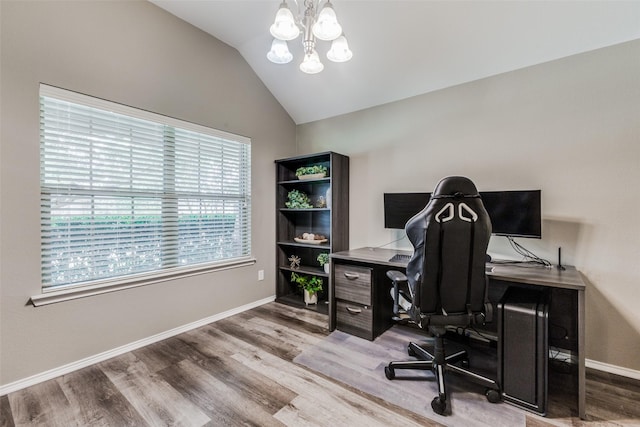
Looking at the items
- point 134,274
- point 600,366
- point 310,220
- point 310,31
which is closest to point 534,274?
point 600,366

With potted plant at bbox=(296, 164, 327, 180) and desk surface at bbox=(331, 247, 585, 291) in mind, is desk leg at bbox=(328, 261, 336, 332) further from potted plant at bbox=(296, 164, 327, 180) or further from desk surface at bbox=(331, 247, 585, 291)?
potted plant at bbox=(296, 164, 327, 180)

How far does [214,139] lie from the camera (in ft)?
9.30

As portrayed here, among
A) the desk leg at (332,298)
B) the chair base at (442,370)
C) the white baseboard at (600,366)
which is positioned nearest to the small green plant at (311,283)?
the desk leg at (332,298)

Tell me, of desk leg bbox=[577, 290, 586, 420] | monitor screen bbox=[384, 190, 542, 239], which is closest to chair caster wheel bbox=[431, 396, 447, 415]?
desk leg bbox=[577, 290, 586, 420]

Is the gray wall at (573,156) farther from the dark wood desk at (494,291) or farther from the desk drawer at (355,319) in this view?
the desk drawer at (355,319)

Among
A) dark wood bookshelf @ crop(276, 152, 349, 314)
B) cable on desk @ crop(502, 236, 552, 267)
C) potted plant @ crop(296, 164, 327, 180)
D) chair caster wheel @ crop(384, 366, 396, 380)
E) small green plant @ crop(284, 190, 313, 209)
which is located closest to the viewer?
chair caster wheel @ crop(384, 366, 396, 380)

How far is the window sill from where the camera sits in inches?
71.2

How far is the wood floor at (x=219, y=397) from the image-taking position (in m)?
1.48

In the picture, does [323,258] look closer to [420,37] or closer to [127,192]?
[127,192]

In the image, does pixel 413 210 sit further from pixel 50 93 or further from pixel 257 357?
pixel 50 93

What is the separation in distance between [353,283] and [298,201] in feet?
Result: 4.37

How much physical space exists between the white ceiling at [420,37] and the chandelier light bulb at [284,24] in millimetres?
918

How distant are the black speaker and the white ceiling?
1.90 m

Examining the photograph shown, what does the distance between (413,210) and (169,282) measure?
238 centimetres
